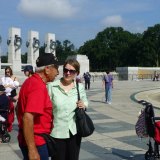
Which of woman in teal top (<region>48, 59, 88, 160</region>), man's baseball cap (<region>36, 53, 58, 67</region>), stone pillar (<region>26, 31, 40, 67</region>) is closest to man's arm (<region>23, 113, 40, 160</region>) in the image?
man's baseball cap (<region>36, 53, 58, 67</region>)

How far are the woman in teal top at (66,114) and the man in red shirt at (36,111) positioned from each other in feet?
1.54

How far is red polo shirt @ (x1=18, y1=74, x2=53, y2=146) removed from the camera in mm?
3691

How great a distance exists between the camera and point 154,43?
4033 inches

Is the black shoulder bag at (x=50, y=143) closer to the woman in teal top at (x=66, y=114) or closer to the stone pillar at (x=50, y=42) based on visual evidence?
the woman in teal top at (x=66, y=114)

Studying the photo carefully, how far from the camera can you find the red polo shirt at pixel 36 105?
12.1 feet

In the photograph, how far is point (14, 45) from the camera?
6125cm

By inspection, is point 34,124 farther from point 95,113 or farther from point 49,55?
point 95,113

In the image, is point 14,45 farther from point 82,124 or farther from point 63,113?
point 82,124

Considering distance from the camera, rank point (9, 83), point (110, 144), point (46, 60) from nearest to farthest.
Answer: point (46, 60) → point (110, 144) → point (9, 83)

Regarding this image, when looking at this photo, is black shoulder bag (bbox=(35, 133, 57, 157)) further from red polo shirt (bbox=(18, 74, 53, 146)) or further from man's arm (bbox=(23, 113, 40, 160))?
man's arm (bbox=(23, 113, 40, 160))

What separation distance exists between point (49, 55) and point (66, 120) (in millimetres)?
839

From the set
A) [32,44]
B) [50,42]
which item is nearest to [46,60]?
[32,44]

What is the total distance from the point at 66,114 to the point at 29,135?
956mm

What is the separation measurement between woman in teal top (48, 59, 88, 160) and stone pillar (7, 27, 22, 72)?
56042 mm
